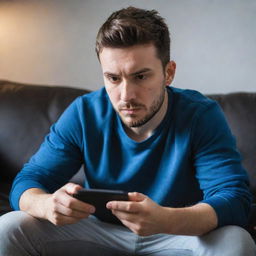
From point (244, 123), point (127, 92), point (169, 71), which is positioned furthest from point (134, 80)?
point (244, 123)

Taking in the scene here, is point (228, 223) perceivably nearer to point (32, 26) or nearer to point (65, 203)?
point (65, 203)

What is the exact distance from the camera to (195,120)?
1273 mm

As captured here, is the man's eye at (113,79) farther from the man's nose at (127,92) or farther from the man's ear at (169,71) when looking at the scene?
the man's ear at (169,71)

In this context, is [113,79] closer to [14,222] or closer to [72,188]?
[72,188]

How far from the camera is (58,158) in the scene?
4.42 feet

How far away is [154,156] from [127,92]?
0.23 meters

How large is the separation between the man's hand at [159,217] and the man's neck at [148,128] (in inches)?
12.0

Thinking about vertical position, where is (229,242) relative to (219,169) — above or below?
below

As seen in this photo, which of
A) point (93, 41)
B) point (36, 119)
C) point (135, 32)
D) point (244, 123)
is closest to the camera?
point (135, 32)

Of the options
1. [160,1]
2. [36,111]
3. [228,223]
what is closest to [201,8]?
[160,1]

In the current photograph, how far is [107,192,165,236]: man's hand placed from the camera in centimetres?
100

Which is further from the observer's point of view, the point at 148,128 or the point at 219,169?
the point at 148,128

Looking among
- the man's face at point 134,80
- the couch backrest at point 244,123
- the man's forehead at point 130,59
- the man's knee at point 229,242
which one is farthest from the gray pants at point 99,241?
the couch backrest at point 244,123

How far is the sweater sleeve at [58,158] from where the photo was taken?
1.33m
